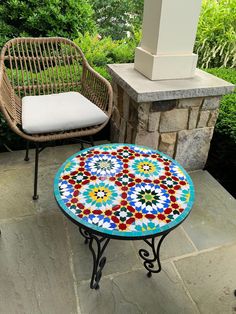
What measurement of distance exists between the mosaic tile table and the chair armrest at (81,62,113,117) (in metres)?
0.47

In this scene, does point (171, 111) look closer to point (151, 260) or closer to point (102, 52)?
point (151, 260)

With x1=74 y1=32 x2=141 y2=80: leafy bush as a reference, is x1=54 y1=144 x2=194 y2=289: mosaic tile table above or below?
below

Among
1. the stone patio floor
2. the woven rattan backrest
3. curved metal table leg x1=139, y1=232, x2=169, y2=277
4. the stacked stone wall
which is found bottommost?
the stone patio floor

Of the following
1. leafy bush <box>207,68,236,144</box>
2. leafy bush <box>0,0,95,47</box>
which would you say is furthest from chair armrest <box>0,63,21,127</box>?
leafy bush <box>207,68,236,144</box>

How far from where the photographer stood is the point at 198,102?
1.88 m

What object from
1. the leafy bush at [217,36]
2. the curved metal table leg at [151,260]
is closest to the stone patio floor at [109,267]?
the curved metal table leg at [151,260]

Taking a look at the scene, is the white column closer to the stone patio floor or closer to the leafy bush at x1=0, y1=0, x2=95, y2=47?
the stone patio floor

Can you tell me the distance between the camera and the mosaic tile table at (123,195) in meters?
1.05

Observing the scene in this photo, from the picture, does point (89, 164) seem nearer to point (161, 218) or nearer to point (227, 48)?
point (161, 218)

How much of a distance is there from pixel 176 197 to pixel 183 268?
489 mm

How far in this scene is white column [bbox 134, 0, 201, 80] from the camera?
168cm

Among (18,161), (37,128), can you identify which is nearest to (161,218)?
(37,128)

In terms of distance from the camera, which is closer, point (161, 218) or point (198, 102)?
point (161, 218)

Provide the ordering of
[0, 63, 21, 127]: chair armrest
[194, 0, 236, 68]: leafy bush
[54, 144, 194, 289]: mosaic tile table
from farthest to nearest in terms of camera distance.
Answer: [194, 0, 236, 68]: leafy bush, [0, 63, 21, 127]: chair armrest, [54, 144, 194, 289]: mosaic tile table
